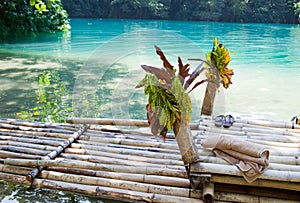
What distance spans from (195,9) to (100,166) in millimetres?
27216

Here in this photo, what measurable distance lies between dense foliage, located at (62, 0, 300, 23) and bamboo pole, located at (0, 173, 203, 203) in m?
26.0

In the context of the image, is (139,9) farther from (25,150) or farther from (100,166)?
(100,166)

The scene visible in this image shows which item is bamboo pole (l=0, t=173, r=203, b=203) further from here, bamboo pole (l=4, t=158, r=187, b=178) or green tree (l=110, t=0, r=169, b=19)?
green tree (l=110, t=0, r=169, b=19)

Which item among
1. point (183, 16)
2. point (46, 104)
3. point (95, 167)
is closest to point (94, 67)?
point (46, 104)

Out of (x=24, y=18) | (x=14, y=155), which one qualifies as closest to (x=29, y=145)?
(x=14, y=155)

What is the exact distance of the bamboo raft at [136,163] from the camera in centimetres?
213

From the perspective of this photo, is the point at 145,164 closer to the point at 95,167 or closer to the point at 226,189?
the point at 95,167

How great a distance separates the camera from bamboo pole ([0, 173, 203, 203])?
7.26ft

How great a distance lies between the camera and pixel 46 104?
17.1 feet

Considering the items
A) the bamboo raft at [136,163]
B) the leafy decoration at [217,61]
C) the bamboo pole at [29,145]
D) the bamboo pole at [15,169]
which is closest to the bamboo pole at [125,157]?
the bamboo raft at [136,163]

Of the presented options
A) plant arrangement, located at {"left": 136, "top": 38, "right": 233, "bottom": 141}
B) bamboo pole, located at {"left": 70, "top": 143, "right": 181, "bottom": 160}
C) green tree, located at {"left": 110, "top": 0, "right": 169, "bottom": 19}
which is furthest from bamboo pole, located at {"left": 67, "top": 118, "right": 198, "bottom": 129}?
green tree, located at {"left": 110, "top": 0, "right": 169, "bottom": 19}

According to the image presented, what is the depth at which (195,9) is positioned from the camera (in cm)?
2817

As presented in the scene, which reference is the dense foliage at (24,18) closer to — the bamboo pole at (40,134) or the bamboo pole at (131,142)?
the bamboo pole at (40,134)

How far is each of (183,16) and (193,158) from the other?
91.0ft
